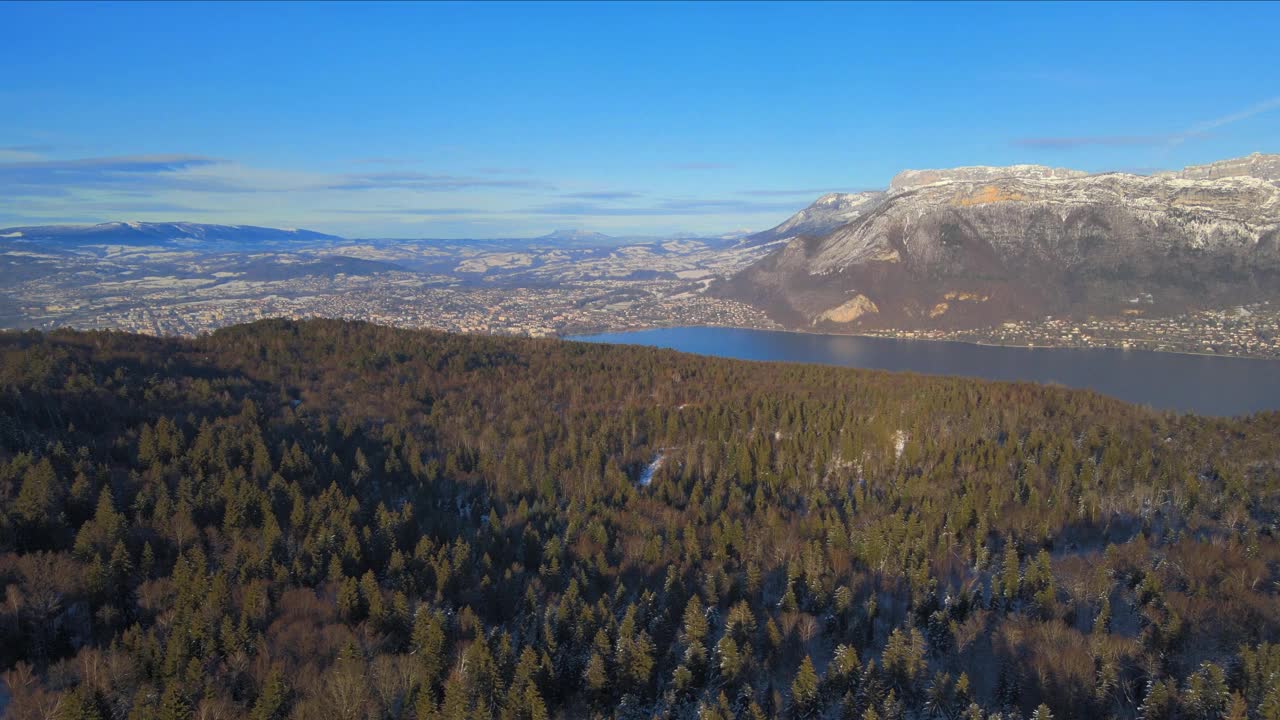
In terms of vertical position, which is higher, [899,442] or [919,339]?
[919,339]

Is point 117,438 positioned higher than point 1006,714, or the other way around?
point 117,438

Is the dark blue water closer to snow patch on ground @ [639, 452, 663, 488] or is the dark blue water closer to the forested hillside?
the forested hillside

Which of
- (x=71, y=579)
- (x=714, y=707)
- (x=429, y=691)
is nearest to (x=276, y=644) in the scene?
(x=429, y=691)

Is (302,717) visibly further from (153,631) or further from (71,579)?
(71,579)

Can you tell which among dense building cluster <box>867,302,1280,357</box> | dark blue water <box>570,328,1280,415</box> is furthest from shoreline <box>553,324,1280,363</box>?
dark blue water <box>570,328,1280,415</box>

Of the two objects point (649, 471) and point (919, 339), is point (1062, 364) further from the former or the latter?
point (649, 471)

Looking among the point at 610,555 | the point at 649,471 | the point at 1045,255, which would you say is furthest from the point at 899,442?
the point at 1045,255
